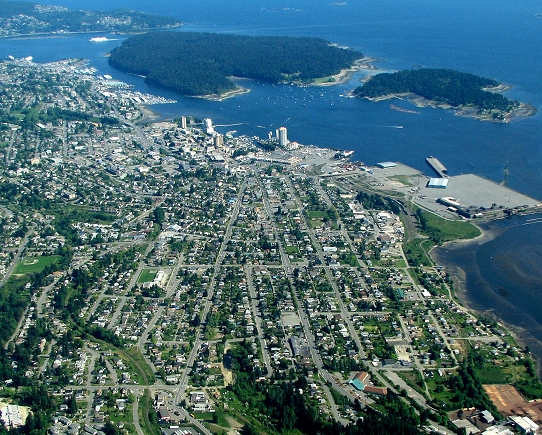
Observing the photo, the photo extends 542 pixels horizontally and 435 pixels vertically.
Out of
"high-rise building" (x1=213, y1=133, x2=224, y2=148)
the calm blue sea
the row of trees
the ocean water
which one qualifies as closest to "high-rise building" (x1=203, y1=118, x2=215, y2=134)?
the calm blue sea

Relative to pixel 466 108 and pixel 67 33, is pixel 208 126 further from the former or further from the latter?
pixel 67 33

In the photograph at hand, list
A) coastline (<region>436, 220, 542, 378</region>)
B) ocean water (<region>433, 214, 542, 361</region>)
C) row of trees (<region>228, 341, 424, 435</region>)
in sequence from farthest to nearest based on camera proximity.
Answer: ocean water (<region>433, 214, 542, 361</region>) → coastline (<region>436, 220, 542, 378</region>) → row of trees (<region>228, 341, 424, 435</region>)

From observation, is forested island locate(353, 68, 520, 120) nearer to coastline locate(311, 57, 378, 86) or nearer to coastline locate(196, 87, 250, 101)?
coastline locate(311, 57, 378, 86)

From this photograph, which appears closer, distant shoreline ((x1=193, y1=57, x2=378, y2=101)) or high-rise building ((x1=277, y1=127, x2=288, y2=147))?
high-rise building ((x1=277, y1=127, x2=288, y2=147))

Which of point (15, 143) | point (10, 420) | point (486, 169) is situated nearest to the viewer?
point (10, 420)

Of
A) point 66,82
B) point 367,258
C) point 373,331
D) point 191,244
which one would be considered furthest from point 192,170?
point 66,82

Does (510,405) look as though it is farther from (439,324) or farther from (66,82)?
(66,82)

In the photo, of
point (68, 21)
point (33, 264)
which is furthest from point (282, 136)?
point (68, 21)
